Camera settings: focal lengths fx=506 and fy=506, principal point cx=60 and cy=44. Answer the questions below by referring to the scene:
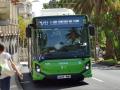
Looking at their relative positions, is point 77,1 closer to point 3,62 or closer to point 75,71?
point 75,71

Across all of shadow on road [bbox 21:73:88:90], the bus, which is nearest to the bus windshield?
the bus

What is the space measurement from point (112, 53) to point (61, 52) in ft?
125

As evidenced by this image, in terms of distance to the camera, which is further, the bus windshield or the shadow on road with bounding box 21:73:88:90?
the shadow on road with bounding box 21:73:88:90

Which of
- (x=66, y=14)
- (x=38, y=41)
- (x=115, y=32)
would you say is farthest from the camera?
(x=115, y=32)

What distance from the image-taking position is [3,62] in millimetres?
12961

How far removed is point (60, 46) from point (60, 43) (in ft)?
0.48

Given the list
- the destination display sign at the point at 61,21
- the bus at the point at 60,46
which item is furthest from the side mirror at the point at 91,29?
the destination display sign at the point at 61,21

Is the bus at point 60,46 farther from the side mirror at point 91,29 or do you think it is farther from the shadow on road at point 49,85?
the shadow on road at point 49,85

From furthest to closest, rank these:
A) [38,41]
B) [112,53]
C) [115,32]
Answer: [112,53] → [115,32] → [38,41]

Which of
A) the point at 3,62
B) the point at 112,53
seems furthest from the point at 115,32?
the point at 3,62

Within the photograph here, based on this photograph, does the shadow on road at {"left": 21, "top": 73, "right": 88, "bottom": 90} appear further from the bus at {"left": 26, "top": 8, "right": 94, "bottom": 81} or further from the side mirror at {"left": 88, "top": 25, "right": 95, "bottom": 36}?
the side mirror at {"left": 88, "top": 25, "right": 95, "bottom": 36}

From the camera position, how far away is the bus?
2103 centimetres

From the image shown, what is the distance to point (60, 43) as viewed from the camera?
2111cm

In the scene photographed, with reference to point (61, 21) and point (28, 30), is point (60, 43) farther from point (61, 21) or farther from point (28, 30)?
point (28, 30)
